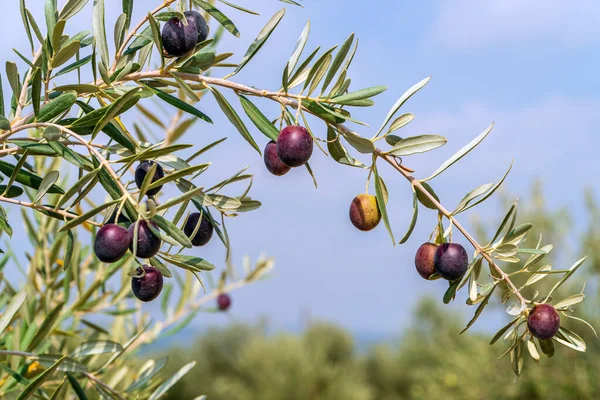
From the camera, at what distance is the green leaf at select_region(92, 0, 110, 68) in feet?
2.05

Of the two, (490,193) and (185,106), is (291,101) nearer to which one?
(185,106)

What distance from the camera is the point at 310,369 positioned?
405 inches

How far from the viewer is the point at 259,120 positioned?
2.15 ft

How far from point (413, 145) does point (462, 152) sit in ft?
0.16

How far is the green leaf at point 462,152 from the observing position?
63 cm

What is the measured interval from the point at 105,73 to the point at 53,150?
9 centimetres

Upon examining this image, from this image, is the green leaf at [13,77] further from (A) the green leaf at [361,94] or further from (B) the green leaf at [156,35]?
(A) the green leaf at [361,94]

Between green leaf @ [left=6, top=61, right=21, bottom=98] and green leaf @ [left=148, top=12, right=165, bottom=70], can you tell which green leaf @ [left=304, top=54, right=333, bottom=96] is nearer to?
green leaf @ [left=148, top=12, right=165, bottom=70]

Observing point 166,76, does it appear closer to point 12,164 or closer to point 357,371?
point 12,164

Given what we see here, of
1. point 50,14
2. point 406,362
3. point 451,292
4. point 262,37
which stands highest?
point 50,14

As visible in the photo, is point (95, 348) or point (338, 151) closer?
point (338, 151)

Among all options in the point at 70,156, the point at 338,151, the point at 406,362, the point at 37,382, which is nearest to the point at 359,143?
the point at 338,151

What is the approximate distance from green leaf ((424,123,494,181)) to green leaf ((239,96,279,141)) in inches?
6.5

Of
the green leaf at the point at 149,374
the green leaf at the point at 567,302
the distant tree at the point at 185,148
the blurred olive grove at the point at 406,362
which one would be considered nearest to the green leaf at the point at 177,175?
the distant tree at the point at 185,148
